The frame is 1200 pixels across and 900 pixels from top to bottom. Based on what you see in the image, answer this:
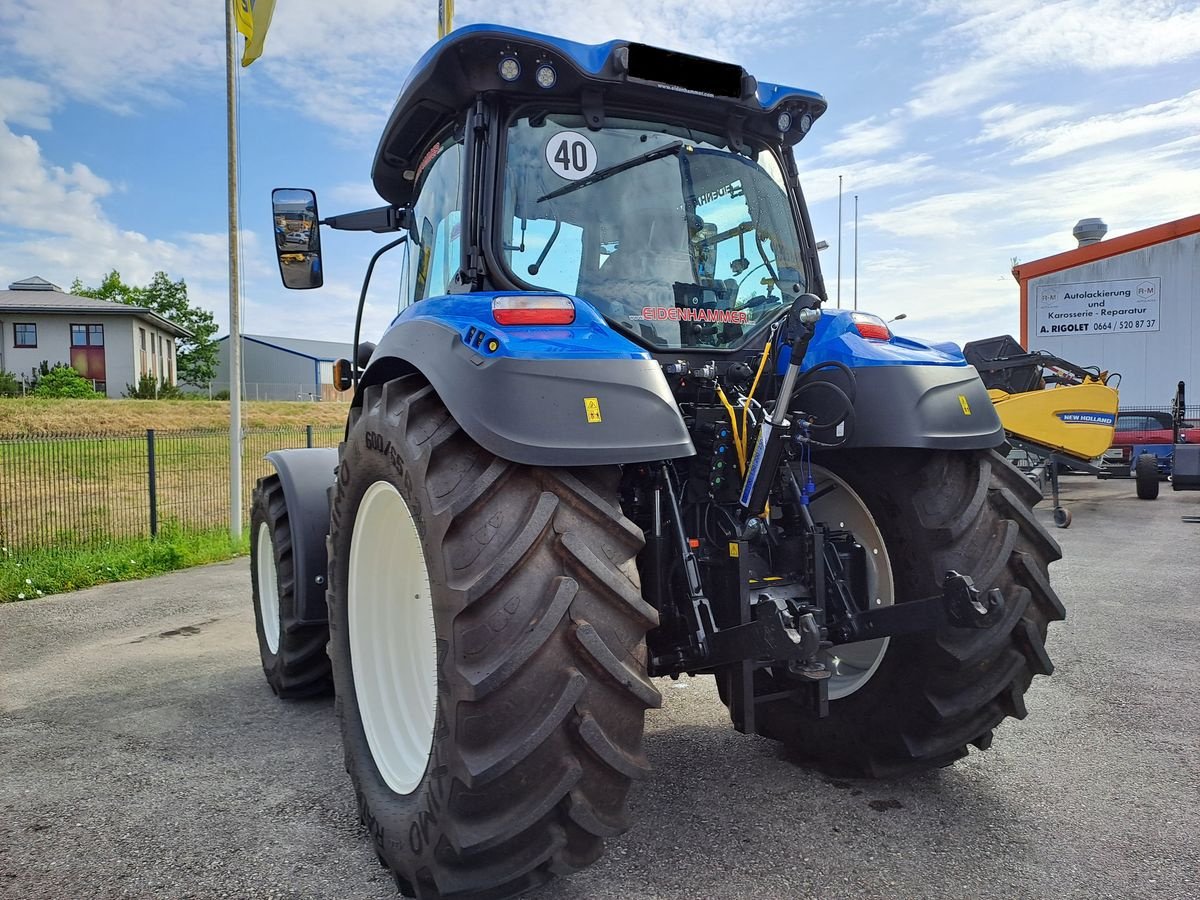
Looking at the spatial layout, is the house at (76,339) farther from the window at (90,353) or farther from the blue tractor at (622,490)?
the blue tractor at (622,490)

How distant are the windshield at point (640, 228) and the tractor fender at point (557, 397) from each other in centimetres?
64

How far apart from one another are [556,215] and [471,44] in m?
0.61

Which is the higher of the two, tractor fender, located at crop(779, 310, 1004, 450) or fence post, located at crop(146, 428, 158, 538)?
tractor fender, located at crop(779, 310, 1004, 450)

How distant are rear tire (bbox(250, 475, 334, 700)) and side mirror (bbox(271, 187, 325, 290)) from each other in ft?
3.89

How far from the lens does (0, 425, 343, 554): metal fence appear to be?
9555mm

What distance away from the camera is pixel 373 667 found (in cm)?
316

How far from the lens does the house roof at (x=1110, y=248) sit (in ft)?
63.8

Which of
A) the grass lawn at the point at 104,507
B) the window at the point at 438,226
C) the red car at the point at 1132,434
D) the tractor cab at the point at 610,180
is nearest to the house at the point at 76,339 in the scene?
the grass lawn at the point at 104,507

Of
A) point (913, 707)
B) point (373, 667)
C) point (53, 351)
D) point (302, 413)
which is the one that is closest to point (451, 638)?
point (373, 667)

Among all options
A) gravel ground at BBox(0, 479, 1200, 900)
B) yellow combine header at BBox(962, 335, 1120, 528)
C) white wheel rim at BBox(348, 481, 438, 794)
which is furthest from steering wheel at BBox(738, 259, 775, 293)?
yellow combine header at BBox(962, 335, 1120, 528)

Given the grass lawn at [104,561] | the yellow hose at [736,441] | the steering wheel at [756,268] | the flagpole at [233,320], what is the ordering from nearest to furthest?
the yellow hose at [736,441] → the steering wheel at [756,268] → the grass lawn at [104,561] → the flagpole at [233,320]

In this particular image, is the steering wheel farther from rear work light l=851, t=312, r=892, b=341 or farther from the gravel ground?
the gravel ground

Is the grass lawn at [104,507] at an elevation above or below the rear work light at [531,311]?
below

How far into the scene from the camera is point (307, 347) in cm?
7456
